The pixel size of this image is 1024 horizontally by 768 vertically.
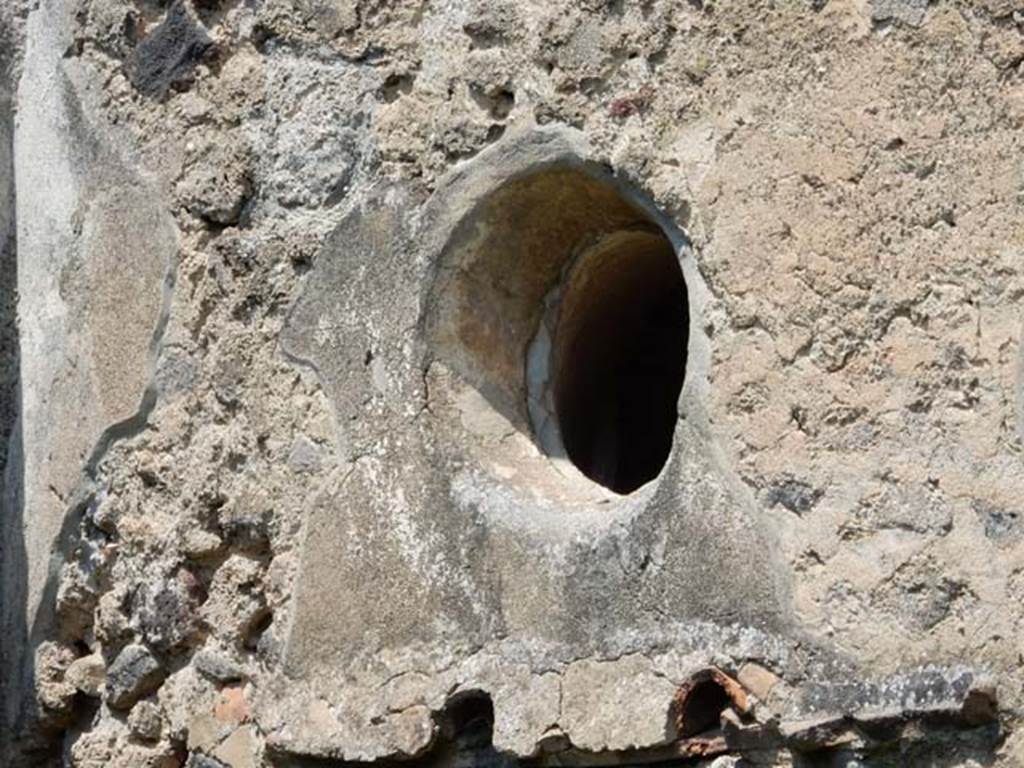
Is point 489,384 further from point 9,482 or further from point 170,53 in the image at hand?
point 9,482

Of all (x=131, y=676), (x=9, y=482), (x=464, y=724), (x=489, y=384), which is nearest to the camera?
(x=464, y=724)

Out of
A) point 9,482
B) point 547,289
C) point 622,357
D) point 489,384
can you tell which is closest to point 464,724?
point 489,384

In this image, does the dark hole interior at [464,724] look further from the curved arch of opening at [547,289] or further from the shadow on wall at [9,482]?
the shadow on wall at [9,482]

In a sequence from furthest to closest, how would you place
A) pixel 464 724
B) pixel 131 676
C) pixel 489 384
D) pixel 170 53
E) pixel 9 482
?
pixel 9 482
pixel 170 53
pixel 131 676
pixel 489 384
pixel 464 724

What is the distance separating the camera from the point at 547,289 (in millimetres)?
4668

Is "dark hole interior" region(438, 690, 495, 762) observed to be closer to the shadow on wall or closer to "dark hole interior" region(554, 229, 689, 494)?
"dark hole interior" region(554, 229, 689, 494)

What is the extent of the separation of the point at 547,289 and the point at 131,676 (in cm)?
114

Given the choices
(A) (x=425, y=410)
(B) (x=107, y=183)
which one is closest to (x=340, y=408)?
(A) (x=425, y=410)

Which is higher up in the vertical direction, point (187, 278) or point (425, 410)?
point (187, 278)

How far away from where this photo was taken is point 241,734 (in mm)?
4625

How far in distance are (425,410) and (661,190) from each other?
2.05 feet

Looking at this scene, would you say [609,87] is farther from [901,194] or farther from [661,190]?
[901,194]

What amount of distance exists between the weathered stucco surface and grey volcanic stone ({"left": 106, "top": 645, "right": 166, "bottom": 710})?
0.01 m

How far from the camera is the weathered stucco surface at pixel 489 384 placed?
3.94 metres
